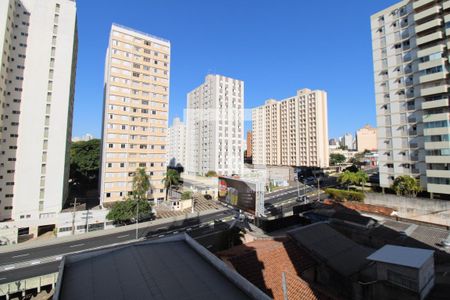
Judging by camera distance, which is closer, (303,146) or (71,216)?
(71,216)

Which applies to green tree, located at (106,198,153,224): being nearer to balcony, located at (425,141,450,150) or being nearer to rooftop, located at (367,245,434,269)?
rooftop, located at (367,245,434,269)

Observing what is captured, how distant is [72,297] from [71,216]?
36896 mm

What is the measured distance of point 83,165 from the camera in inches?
2689

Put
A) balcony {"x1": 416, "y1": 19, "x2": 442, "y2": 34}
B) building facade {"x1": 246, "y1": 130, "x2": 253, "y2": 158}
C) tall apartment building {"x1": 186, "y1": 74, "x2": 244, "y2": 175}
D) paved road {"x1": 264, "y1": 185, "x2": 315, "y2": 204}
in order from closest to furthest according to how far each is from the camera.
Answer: balcony {"x1": 416, "y1": 19, "x2": 442, "y2": 34}
paved road {"x1": 264, "y1": 185, "x2": 315, "y2": 204}
tall apartment building {"x1": 186, "y1": 74, "x2": 244, "y2": 175}
building facade {"x1": 246, "y1": 130, "x2": 253, "y2": 158}

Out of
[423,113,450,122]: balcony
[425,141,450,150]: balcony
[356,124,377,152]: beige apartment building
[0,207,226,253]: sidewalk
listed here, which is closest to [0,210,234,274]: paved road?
[0,207,226,253]: sidewalk

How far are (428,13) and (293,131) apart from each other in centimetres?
6468

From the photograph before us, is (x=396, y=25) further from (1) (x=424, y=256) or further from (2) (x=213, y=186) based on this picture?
(2) (x=213, y=186)

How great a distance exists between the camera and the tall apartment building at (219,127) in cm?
8769

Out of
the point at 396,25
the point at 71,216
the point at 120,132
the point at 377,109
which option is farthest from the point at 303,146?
the point at 71,216

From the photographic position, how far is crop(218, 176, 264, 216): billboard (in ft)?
95.8

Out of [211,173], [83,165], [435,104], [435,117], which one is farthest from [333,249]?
[83,165]

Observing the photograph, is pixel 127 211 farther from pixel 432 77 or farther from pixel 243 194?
pixel 432 77

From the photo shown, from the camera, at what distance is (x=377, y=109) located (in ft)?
172

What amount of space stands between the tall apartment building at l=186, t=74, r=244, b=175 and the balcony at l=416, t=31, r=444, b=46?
58377 millimetres
